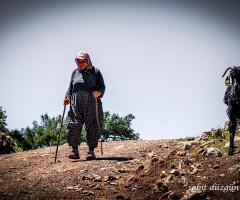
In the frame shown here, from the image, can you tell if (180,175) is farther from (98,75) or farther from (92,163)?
(98,75)

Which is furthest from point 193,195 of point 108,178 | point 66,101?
point 66,101

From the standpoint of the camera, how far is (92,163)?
12.7 feet

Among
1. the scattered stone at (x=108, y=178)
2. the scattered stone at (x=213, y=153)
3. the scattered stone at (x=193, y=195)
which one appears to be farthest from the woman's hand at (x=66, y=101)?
the scattered stone at (x=193, y=195)

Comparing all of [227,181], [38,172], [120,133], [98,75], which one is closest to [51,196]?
[38,172]

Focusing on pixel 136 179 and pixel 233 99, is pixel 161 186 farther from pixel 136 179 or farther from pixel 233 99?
pixel 233 99

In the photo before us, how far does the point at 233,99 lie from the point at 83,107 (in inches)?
120

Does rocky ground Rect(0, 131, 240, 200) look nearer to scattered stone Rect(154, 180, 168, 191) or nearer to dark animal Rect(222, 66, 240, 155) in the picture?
scattered stone Rect(154, 180, 168, 191)

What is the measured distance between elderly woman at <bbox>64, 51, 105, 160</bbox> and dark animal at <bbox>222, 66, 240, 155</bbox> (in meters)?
2.65

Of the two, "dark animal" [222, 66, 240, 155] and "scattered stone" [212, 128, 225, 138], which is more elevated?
"dark animal" [222, 66, 240, 155]

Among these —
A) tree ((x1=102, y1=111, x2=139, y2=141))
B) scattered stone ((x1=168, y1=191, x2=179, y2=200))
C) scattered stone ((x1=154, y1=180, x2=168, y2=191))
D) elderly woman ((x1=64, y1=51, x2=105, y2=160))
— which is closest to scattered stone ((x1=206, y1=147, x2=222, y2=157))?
scattered stone ((x1=154, y1=180, x2=168, y2=191))

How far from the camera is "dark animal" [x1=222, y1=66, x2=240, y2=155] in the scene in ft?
9.95

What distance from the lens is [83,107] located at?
14.6 feet

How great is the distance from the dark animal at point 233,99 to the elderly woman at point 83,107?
2650mm

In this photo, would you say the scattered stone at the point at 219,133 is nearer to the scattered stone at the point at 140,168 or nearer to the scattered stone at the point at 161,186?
the scattered stone at the point at 140,168
